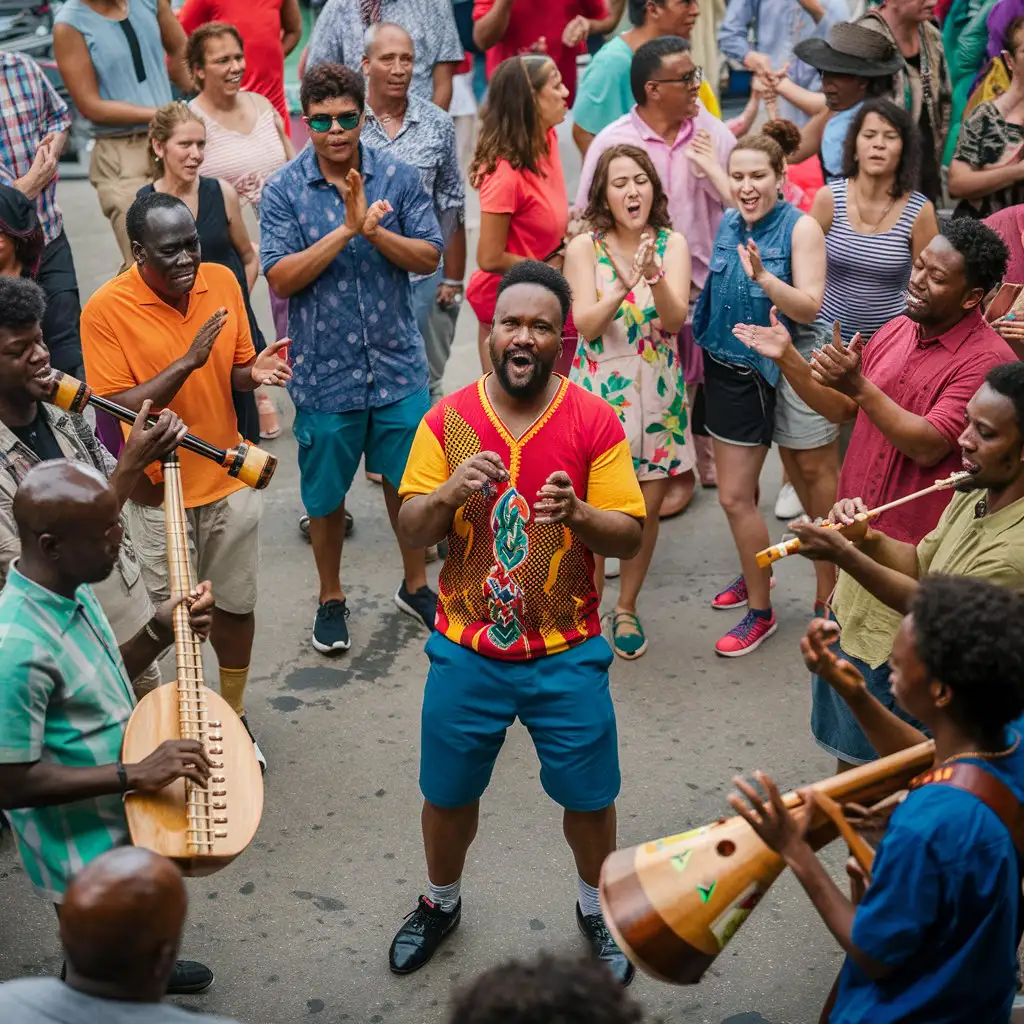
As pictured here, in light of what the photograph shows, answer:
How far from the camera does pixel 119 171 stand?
7.62m

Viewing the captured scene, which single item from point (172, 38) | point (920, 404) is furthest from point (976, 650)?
point (172, 38)

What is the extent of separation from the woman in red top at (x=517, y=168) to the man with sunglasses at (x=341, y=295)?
2.17 ft

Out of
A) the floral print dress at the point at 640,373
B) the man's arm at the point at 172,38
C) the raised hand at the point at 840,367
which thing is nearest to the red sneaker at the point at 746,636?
the floral print dress at the point at 640,373

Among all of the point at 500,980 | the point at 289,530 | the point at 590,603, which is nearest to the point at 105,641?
the point at 590,603

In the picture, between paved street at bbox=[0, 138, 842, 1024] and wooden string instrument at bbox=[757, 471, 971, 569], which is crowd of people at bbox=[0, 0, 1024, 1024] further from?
paved street at bbox=[0, 138, 842, 1024]

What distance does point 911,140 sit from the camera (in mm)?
5906

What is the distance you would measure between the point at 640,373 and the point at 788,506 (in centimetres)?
152

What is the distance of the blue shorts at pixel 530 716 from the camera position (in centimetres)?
386

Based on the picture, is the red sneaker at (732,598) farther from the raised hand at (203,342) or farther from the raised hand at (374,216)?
the raised hand at (203,342)

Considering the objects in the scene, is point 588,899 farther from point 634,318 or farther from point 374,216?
point 374,216

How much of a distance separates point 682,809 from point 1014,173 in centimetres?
387

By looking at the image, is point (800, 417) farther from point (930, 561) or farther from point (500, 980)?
point (500, 980)

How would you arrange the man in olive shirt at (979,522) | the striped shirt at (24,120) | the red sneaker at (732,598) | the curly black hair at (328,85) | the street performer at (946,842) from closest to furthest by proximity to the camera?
the street performer at (946,842), the man in olive shirt at (979,522), the curly black hair at (328,85), the red sneaker at (732,598), the striped shirt at (24,120)

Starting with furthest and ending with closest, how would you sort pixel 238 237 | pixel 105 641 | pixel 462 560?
pixel 238 237
pixel 462 560
pixel 105 641
